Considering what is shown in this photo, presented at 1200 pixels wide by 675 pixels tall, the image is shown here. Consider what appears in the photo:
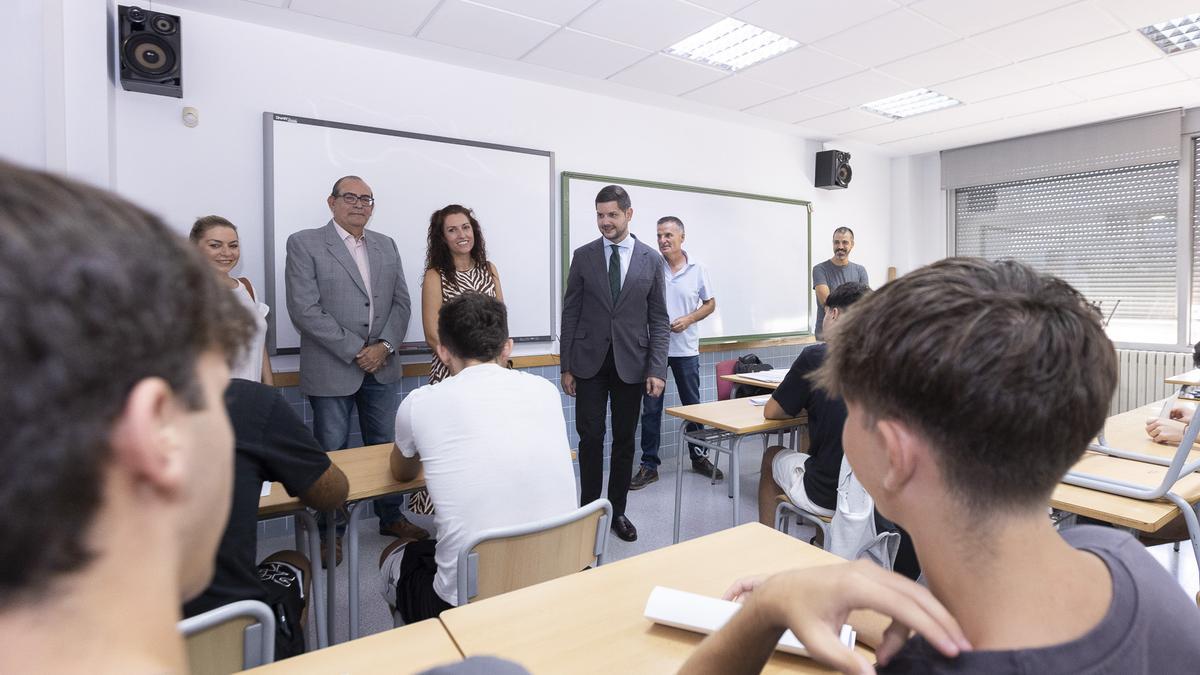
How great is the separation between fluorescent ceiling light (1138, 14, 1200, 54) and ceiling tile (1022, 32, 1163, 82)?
0.12ft

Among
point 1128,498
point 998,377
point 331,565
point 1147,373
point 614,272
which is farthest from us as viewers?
point 1147,373

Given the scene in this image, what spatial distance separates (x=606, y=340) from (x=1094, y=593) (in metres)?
2.41

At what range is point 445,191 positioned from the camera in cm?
384

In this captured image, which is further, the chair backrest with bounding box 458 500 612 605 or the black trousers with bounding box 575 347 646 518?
the black trousers with bounding box 575 347 646 518

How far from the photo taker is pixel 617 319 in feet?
9.68

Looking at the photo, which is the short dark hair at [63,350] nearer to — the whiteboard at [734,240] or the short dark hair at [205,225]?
the short dark hair at [205,225]

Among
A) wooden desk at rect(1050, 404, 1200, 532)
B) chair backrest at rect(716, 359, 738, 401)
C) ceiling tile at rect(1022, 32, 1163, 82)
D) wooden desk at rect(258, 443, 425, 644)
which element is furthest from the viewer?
chair backrest at rect(716, 359, 738, 401)

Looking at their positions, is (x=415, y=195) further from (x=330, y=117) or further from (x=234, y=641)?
(x=234, y=641)

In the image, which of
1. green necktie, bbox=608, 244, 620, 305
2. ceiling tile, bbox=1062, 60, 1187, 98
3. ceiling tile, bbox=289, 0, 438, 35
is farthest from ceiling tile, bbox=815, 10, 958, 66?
ceiling tile, bbox=289, 0, 438, 35

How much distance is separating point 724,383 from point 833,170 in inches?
95.4

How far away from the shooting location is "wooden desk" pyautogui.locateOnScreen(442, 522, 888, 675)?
2.97ft

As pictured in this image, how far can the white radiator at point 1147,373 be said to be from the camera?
504 centimetres

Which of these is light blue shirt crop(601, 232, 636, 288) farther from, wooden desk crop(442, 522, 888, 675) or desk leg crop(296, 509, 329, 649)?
wooden desk crop(442, 522, 888, 675)

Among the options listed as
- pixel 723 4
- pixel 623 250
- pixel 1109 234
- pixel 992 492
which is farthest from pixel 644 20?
pixel 1109 234
